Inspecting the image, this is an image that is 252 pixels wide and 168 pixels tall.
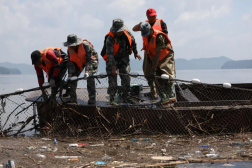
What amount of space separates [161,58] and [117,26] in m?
1.06

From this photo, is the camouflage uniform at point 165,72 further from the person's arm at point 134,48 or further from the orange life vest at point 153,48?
the person's arm at point 134,48

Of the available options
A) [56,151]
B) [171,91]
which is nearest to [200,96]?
[171,91]

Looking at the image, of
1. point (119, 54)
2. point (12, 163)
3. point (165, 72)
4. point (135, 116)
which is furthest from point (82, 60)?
point (12, 163)

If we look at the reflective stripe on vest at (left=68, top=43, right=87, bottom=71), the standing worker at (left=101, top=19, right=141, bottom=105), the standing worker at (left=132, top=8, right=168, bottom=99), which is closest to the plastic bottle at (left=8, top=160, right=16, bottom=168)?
the standing worker at (left=101, top=19, right=141, bottom=105)

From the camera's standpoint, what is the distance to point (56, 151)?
6082mm

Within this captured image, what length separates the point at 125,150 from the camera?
615cm

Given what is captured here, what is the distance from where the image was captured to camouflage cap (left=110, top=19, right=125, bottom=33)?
23.9 feet

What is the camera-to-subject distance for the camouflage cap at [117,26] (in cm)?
728

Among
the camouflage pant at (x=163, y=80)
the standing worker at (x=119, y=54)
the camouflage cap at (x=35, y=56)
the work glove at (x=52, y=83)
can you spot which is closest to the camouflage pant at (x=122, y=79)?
the standing worker at (x=119, y=54)

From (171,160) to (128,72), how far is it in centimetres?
280

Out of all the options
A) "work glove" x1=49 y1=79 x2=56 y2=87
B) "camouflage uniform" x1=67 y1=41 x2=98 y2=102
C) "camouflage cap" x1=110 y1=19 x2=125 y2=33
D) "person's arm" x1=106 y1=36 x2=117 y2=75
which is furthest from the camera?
"work glove" x1=49 y1=79 x2=56 y2=87

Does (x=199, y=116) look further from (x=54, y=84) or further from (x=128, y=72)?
(x=54, y=84)

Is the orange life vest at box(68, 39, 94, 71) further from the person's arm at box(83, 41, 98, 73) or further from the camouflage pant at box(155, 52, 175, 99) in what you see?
the camouflage pant at box(155, 52, 175, 99)

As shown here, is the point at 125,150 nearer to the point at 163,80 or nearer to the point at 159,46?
the point at 163,80
